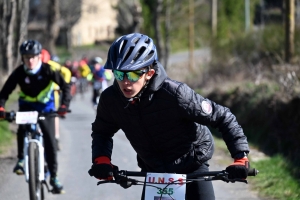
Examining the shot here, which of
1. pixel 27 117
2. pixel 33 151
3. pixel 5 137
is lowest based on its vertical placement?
pixel 5 137

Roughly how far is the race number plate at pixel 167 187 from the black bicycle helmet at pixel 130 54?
0.73 metres

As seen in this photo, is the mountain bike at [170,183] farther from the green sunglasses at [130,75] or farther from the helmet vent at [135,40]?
the helmet vent at [135,40]

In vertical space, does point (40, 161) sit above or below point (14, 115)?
below

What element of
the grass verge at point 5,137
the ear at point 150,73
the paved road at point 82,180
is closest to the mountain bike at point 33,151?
the paved road at point 82,180

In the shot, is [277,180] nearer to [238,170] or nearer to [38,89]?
[38,89]

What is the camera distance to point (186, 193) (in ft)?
15.6

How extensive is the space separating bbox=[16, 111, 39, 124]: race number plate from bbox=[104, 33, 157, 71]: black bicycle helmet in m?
3.48

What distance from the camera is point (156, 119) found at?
15.5 feet

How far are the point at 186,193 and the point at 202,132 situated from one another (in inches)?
17.8

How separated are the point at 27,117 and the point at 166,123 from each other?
3453 mm

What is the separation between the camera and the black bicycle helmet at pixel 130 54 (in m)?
4.41

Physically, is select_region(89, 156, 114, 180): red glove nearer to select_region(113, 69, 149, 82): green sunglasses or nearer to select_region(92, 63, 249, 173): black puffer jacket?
select_region(92, 63, 249, 173): black puffer jacket

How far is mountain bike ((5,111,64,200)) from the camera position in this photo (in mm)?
7367

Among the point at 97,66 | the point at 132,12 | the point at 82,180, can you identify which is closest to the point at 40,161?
the point at 82,180
